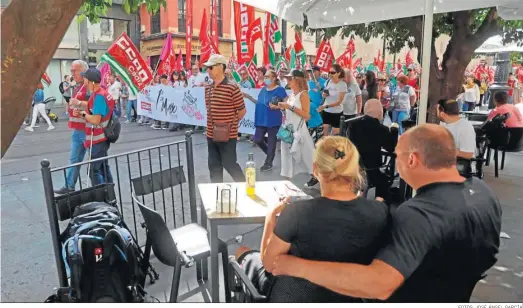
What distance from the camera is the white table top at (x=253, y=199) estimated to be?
291 centimetres

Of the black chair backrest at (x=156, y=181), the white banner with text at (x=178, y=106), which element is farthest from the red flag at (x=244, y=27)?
the black chair backrest at (x=156, y=181)

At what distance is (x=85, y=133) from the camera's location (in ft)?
17.9

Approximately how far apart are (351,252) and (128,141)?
9902 mm

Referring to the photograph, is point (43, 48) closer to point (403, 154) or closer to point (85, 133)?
point (403, 154)

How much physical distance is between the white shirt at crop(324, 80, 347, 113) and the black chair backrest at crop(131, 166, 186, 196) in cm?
487

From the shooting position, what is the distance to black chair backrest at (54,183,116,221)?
9.95ft

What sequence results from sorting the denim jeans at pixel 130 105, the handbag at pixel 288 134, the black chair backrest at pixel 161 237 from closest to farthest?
the black chair backrest at pixel 161 237
the handbag at pixel 288 134
the denim jeans at pixel 130 105

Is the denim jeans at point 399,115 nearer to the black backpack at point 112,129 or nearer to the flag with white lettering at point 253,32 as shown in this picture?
the flag with white lettering at point 253,32

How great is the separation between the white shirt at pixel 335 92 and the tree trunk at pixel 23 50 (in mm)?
6592

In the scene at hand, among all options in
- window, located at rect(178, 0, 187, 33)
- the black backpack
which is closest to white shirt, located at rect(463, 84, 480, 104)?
the black backpack

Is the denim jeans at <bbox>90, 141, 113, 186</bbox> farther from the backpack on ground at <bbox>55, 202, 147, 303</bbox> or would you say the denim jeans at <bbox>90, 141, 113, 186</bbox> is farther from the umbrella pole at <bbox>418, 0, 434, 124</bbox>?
the umbrella pole at <bbox>418, 0, 434, 124</bbox>

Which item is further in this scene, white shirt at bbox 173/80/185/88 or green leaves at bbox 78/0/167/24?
white shirt at bbox 173/80/185/88

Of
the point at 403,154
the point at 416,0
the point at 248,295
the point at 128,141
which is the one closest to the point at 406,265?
the point at 403,154
